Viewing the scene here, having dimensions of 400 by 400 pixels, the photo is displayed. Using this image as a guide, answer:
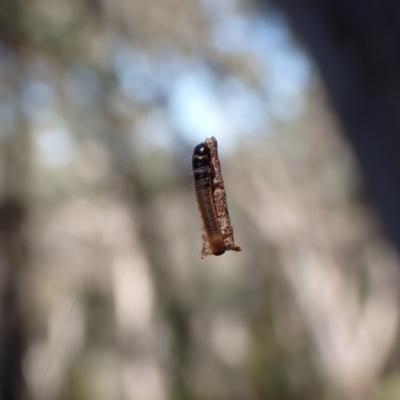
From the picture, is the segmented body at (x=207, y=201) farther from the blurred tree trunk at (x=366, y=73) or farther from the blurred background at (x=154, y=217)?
the blurred background at (x=154, y=217)

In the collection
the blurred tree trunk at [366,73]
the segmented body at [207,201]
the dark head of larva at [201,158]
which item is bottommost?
the segmented body at [207,201]

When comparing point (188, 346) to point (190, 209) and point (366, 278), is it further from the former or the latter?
point (366, 278)

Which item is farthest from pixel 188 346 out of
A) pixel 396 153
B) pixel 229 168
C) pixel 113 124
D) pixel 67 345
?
pixel 396 153

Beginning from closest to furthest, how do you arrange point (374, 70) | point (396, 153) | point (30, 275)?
1. point (396, 153)
2. point (374, 70)
3. point (30, 275)

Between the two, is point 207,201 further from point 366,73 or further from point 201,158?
point 366,73

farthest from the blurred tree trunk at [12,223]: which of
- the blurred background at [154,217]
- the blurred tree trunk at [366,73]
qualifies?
the blurred tree trunk at [366,73]

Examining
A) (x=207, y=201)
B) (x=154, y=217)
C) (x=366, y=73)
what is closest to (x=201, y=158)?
(x=207, y=201)
